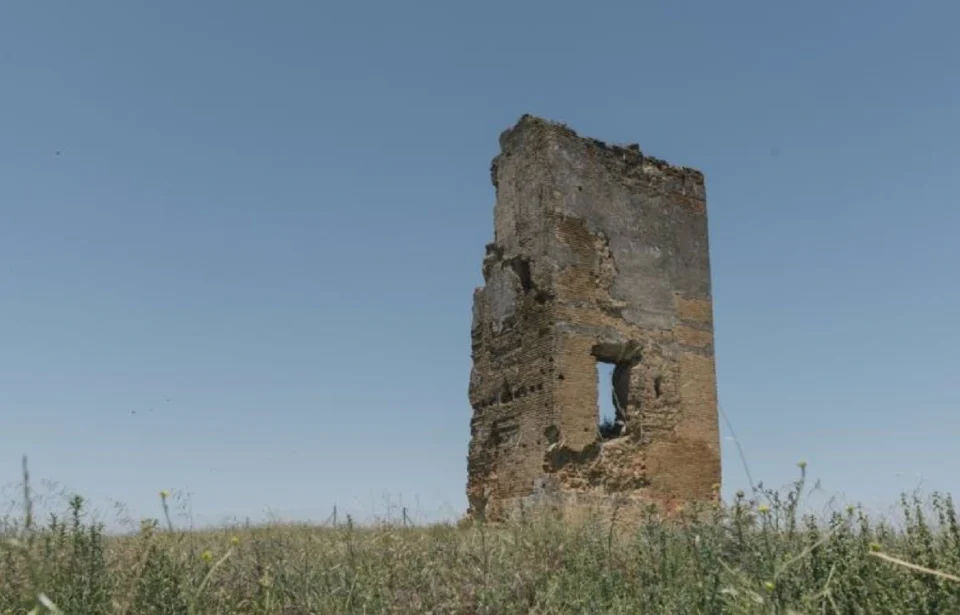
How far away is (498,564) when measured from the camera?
5355 millimetres

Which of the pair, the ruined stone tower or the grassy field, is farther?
the ruined stone tower

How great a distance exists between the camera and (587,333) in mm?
10609

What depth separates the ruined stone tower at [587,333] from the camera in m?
10.3

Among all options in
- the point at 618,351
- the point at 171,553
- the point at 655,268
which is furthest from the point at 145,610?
the point at 655,268

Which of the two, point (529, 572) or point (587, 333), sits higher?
point (587, 333)

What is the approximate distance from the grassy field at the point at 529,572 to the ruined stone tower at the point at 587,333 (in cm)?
419

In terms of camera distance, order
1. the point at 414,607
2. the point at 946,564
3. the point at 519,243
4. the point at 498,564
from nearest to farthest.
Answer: the point at 946,564, the point at 414,607, the point at 498,564, the point at 519,243

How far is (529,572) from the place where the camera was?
526cm

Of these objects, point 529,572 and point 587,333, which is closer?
point 529,572

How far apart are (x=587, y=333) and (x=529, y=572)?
5.60 m

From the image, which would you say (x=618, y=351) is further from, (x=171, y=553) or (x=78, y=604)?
(x=78, y=604)

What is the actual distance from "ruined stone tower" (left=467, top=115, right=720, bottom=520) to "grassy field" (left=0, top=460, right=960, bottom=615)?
4192 mm

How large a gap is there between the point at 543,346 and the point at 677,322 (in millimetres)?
2268

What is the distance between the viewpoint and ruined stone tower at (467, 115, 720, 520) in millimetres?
10336
